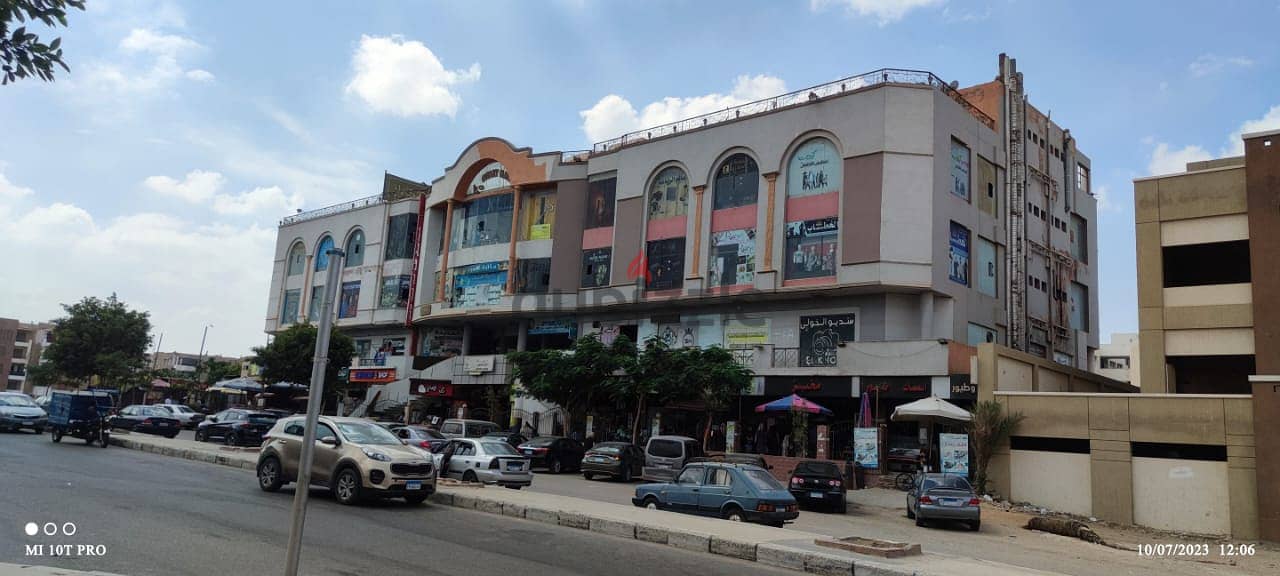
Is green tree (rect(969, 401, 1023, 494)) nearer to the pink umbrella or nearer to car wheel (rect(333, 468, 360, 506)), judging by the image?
the pink umbrella

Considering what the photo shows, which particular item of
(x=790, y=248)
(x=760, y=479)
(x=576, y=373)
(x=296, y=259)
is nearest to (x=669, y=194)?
(x=790, y=248)

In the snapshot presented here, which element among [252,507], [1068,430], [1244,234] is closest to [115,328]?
[252,507]

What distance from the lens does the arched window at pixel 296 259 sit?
67.6 metres

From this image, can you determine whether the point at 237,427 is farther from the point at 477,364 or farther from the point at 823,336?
the point at 823,336

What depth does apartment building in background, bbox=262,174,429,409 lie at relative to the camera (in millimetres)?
57000

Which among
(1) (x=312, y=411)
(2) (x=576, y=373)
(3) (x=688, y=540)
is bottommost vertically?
(3) (x=688, y=540)

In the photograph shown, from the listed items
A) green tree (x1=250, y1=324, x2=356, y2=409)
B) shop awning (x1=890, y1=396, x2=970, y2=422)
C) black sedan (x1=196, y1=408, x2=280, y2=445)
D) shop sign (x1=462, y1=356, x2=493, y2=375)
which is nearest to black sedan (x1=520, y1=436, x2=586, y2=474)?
black sedan (x1=196, y1=408, x2=280, y2=445)

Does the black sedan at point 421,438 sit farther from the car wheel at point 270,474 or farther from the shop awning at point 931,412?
the shop awning at point 931,412

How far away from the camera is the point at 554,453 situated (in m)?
31.0

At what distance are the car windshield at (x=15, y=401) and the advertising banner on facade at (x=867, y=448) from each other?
3190 centimetres

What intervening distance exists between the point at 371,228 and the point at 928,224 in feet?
135

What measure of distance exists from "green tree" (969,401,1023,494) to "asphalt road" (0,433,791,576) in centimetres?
1693

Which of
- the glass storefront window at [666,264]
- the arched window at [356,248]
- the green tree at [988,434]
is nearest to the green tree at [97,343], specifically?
the arched window at [356,248]

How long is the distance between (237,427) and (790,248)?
80.1ft
